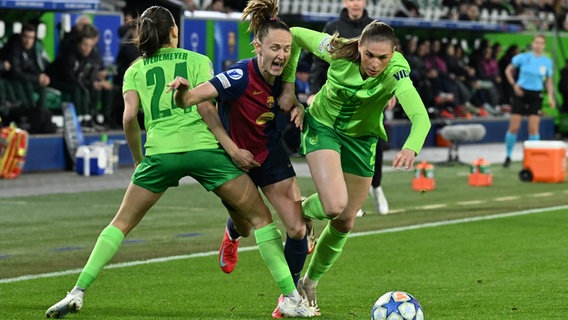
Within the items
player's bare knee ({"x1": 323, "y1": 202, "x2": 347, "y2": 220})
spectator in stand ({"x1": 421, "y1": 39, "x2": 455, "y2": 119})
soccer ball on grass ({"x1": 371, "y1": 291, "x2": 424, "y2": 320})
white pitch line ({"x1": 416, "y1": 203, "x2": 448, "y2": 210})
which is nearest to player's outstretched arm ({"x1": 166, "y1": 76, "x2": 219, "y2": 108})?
player's bare knee ({"x1": 323, "y1": 202, "x2": 347, "y2": 220})

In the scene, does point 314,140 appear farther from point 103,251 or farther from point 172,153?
point 103,251

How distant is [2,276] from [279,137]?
125 inches

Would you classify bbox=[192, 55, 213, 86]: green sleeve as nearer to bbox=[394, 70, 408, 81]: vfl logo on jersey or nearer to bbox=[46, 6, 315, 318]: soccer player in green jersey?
bbox=[46, 6, 315, 318]: soccer player in green jersey

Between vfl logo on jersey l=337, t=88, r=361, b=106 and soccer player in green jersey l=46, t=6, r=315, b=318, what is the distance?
34.3 inches

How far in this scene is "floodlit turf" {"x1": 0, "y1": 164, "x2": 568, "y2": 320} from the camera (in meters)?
9.01

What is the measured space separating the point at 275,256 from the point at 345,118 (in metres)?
1.11

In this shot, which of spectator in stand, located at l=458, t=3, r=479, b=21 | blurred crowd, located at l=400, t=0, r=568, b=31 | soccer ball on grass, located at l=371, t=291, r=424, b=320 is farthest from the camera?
spectator in stand, located at l=458, t=3, r=479, b=21

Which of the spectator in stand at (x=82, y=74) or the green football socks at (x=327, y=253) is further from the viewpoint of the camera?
the spectator in stand at (x=82, y=74)

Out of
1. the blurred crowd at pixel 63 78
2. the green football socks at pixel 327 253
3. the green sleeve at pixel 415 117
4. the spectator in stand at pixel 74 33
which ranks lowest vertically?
the blurred crowd at pixel 63 78

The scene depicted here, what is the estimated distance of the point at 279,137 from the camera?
871cm

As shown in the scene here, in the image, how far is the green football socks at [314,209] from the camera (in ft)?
28.6

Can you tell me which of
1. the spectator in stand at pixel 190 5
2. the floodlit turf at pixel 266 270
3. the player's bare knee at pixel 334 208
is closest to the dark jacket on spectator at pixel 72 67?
the spectator in stand at pixel 190 5

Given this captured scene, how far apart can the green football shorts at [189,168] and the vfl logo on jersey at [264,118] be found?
311 mm

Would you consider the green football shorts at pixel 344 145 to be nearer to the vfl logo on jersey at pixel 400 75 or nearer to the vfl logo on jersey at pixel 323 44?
the vfl logo on jersey at pixel 323 44
